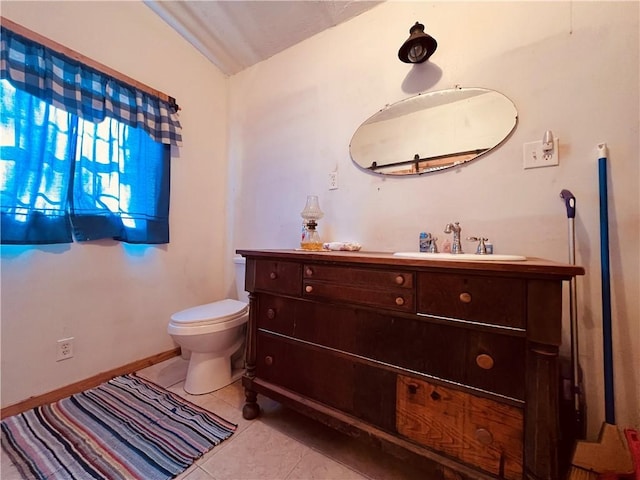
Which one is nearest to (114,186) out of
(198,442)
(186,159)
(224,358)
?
(186,159)

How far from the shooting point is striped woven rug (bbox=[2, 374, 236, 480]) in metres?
0.96

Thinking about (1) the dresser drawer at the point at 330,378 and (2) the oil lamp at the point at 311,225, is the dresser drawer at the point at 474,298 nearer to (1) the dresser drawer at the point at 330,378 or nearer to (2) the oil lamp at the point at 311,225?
(1) the dresser drawer at the point at 330,378

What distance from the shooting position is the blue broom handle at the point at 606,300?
0.87 m

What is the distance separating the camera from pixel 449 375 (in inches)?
31.4

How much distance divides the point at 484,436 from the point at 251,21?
2423 mm

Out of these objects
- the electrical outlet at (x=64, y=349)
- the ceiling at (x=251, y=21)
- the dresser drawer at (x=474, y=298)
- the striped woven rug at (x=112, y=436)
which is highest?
the ceiling at (x=251, y=21)

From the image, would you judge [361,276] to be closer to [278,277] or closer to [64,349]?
[278,277]

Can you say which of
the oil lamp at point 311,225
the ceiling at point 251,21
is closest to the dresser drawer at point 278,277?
the oil lamp at point 311,225

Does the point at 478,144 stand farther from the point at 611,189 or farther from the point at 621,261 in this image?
the point at 621,261

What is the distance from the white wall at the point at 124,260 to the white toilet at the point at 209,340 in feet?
1.50

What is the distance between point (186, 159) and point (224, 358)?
57.5 inches

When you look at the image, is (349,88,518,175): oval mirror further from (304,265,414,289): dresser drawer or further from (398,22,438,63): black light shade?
(304,265,414,289): dresser drawer

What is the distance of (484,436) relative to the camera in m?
0.74

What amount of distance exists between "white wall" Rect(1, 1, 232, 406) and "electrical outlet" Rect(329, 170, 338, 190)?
3.50 ft
